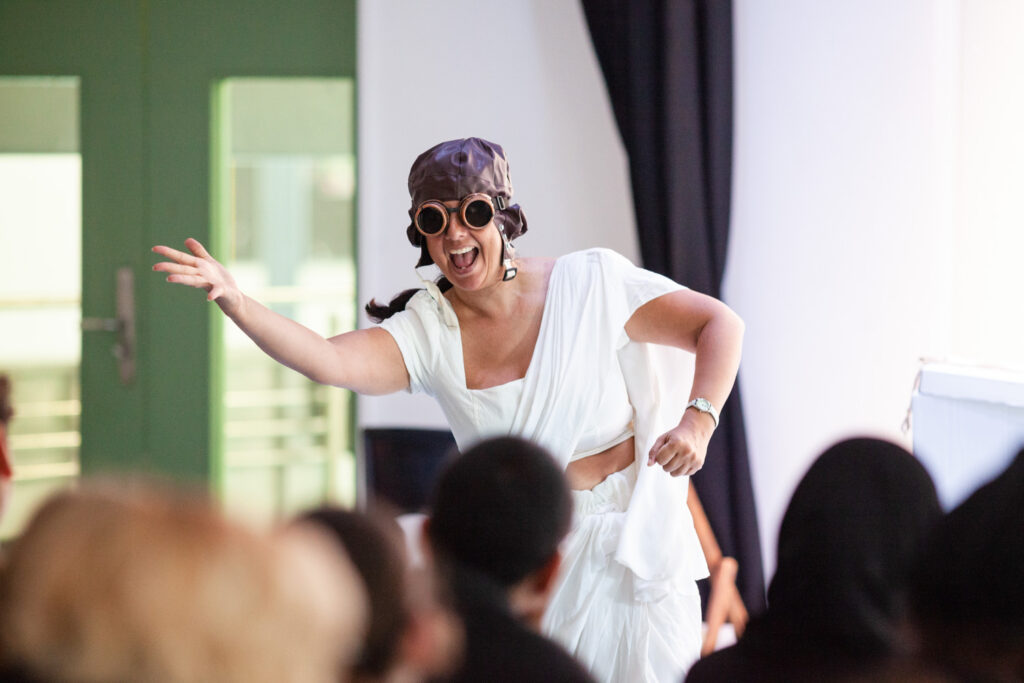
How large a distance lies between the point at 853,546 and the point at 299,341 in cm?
117

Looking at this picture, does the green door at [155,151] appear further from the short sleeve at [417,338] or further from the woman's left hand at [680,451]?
the woman's left hand at [680,451]

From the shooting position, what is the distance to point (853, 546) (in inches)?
37.2

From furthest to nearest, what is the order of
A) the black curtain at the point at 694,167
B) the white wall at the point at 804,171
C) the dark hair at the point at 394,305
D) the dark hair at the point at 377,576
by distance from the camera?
the black curtain at the point at 694,167
the white wall at the point at 804,171
the dark hair at the point at 394,305
the dark hair at the point at 377,576

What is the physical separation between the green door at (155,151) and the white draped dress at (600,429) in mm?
1612

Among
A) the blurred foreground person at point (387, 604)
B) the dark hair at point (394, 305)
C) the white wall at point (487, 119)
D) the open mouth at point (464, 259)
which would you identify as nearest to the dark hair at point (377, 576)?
the blurred foreground person at point (387, 604)

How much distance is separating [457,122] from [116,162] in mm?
1151

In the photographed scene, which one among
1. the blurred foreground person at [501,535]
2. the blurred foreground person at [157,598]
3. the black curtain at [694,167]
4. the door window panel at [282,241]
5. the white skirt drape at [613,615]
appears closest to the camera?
the blurred foreground person at [157,598]

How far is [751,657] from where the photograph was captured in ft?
3.09

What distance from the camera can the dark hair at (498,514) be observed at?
909 millimetres

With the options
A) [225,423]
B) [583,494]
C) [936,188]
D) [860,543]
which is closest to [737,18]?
[936,188]

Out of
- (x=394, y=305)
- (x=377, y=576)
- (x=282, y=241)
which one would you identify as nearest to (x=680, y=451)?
(x=394, y=305)

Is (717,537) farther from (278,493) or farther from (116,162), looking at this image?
(116,162)

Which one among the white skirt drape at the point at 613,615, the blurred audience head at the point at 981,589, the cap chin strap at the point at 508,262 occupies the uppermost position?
the cap chin strap at the point at 508,262

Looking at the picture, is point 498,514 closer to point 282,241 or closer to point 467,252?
point 467,252
